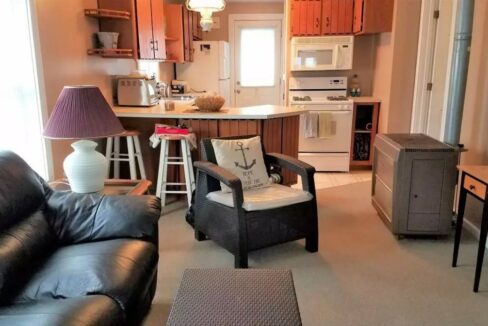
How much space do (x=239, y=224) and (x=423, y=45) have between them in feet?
10.2

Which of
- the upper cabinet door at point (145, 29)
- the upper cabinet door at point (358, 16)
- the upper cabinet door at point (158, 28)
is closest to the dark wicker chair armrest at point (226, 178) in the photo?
the upper cabinet door at point (145, 29)

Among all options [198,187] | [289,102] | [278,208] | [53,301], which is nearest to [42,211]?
[53,301]

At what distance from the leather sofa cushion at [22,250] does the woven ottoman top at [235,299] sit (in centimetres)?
69

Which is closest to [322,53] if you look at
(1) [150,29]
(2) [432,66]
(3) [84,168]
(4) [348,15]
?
(4) [348,15]

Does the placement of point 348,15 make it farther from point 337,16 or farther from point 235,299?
point 235,299

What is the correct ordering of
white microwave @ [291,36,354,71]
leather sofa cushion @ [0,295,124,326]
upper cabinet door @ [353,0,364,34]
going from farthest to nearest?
white microwave @ [291,36,354,71] < upper cabinet door @ [353,0,364,34] < leather sofa cushion @ [0,295,124,326]

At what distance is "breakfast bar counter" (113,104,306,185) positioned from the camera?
3.61 m

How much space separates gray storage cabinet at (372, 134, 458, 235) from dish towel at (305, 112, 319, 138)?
197 cm

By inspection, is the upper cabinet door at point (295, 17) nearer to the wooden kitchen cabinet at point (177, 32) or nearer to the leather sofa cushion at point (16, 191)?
the wooden kitchen cabinet at point (177, 32)

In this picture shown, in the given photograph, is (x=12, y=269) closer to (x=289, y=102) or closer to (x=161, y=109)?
(x=161, y=109)

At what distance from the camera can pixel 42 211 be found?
2.08 metres

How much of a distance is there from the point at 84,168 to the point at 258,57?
521 cm

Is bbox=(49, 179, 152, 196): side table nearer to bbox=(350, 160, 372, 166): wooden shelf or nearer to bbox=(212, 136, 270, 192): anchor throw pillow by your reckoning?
bbox=(212, 136, 270, 192): anchor throw pillow

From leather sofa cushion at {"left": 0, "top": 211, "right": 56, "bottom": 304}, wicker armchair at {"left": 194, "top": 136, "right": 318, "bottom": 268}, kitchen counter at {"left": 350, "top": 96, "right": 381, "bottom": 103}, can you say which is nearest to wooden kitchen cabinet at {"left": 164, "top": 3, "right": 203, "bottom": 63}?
kitchen counter at {"left": 350, "top": 96, "right": 381, "bottom": 103}
